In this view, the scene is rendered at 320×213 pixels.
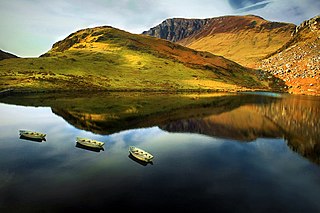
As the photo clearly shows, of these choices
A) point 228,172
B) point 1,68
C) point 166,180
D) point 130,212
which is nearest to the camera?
point 130,212

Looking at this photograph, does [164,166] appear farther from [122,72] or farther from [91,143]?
[122,72]

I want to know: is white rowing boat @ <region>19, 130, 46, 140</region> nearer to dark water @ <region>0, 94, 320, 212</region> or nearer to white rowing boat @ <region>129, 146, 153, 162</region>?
dark water @ <region>0, 94, 320, 212</region>

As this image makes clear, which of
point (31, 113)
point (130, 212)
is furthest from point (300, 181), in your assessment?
point (31, 113)

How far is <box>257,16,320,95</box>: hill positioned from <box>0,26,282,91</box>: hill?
1316 centimetres

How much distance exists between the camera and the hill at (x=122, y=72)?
11316 centimetres

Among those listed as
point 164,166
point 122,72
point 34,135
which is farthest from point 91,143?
point 122,72

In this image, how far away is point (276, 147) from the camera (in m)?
38.5

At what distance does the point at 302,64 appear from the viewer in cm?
14775

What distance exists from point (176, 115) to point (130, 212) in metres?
44.3

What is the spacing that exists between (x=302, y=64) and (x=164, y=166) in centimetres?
14847

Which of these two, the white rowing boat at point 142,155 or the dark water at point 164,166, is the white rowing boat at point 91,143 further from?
the white rowing boat at point 142,155

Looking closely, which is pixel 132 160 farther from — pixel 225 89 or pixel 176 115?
pixel 225 89

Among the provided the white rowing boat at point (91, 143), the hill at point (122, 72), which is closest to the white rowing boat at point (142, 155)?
the white rowing boat at point (91, 143)

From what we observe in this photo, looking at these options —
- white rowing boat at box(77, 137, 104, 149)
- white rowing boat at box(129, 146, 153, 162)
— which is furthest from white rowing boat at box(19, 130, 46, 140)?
white rowing boat at box(129, 146, 153, 162)
